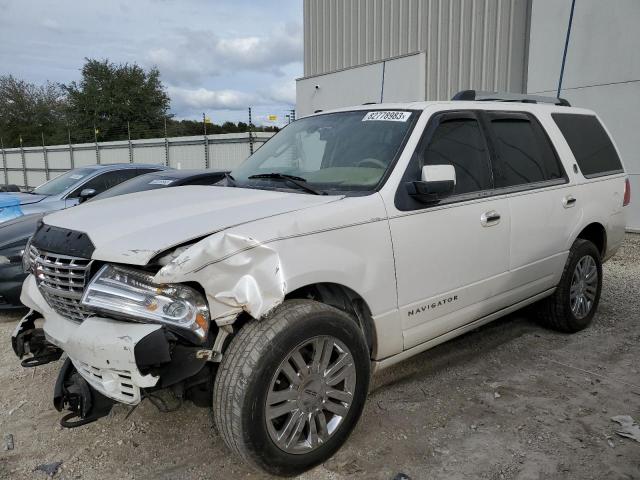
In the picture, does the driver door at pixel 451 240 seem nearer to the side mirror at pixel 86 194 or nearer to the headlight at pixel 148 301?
the headlight at pixel 148 301

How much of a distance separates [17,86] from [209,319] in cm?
5847

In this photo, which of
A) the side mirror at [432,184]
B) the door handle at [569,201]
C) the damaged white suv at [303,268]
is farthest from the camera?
the door handle at [569,201]

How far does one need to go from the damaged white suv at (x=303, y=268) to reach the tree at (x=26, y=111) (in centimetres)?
5192

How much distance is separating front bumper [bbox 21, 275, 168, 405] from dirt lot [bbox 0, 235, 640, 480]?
681mm

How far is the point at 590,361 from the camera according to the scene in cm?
409

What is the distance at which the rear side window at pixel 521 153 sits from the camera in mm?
3807

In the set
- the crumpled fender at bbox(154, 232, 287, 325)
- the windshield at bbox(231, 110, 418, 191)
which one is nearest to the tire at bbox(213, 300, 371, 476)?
the crumpled fender at bbox(154, 232, 287, 325)

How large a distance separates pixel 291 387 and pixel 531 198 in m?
2.40

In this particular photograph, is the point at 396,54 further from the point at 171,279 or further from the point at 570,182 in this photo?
the point at 171,279

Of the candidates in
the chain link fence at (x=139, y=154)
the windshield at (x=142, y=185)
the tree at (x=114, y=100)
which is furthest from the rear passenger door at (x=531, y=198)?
the tree at (x=114, y=100)

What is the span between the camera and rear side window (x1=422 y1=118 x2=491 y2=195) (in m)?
3.39

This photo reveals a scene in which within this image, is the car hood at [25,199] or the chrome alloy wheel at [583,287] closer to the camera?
the chrome alloy wheel at [583,287]

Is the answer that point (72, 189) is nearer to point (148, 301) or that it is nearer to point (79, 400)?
point (79, 400)

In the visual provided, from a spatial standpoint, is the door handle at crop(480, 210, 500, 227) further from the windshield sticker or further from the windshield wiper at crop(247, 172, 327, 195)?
the windshield wiper at crop(247, 172, 327, 195)
